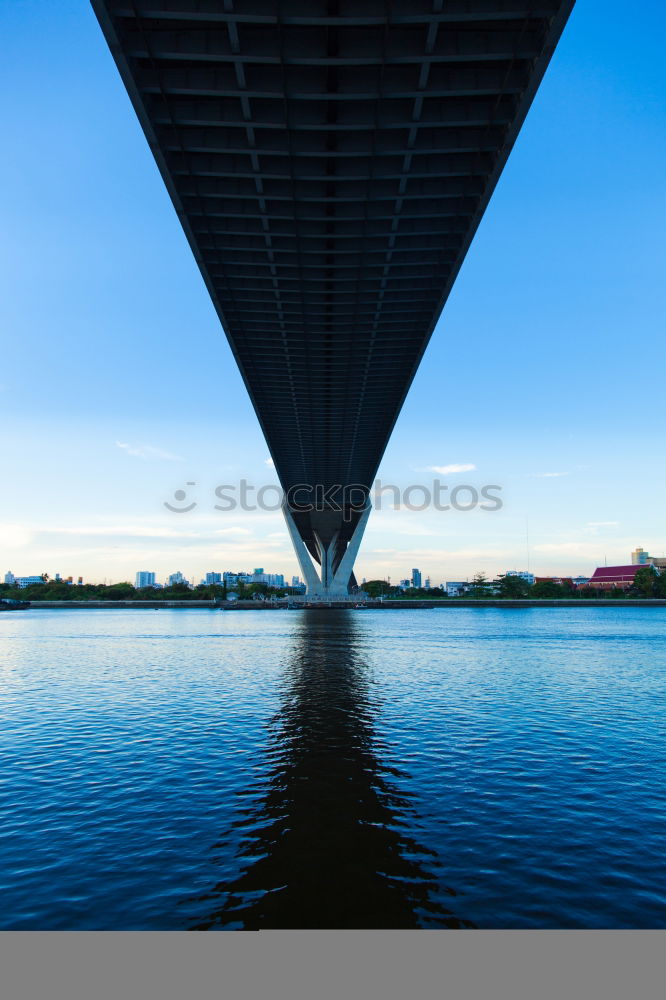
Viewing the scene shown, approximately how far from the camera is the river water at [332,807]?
257 inches

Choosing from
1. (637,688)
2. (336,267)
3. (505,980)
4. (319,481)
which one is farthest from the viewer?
(319,481)

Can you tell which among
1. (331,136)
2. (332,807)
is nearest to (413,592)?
(331,136)

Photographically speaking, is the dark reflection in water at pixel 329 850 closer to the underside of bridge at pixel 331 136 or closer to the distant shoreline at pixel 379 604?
the underside of bridge at pixel 331 136

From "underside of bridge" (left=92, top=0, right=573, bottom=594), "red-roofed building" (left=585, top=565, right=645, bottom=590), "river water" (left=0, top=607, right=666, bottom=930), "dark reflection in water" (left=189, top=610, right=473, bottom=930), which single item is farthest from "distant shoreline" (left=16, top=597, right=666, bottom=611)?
"dark reflection in water" (left=189, top=610, right=473, bottom=930)

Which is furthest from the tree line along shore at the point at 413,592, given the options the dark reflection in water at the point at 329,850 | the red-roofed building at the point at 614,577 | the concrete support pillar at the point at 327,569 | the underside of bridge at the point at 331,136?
the dark reflection in water at the point at 329,850

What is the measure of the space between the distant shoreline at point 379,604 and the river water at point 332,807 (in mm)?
94430

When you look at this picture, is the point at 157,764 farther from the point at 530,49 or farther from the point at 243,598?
the point at 243,598

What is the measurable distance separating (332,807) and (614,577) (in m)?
183

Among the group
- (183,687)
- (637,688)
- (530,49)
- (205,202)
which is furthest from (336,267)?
(637,688)

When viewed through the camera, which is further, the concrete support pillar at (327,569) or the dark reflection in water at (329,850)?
the concrete support pillar at (327,569)

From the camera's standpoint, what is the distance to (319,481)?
251 ft

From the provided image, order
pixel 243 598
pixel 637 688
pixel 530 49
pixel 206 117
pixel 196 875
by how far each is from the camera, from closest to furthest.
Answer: pixel 196 875 < pixel 530 49 < pixel 206 117 < pixel 637 688 < pixel 243 598

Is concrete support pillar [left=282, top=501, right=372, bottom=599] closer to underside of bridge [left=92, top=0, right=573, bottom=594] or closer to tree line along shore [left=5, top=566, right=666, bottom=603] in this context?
tree line along shore [left=5, top=566, right=666, bottom=603]

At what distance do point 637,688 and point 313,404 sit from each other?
105ft
